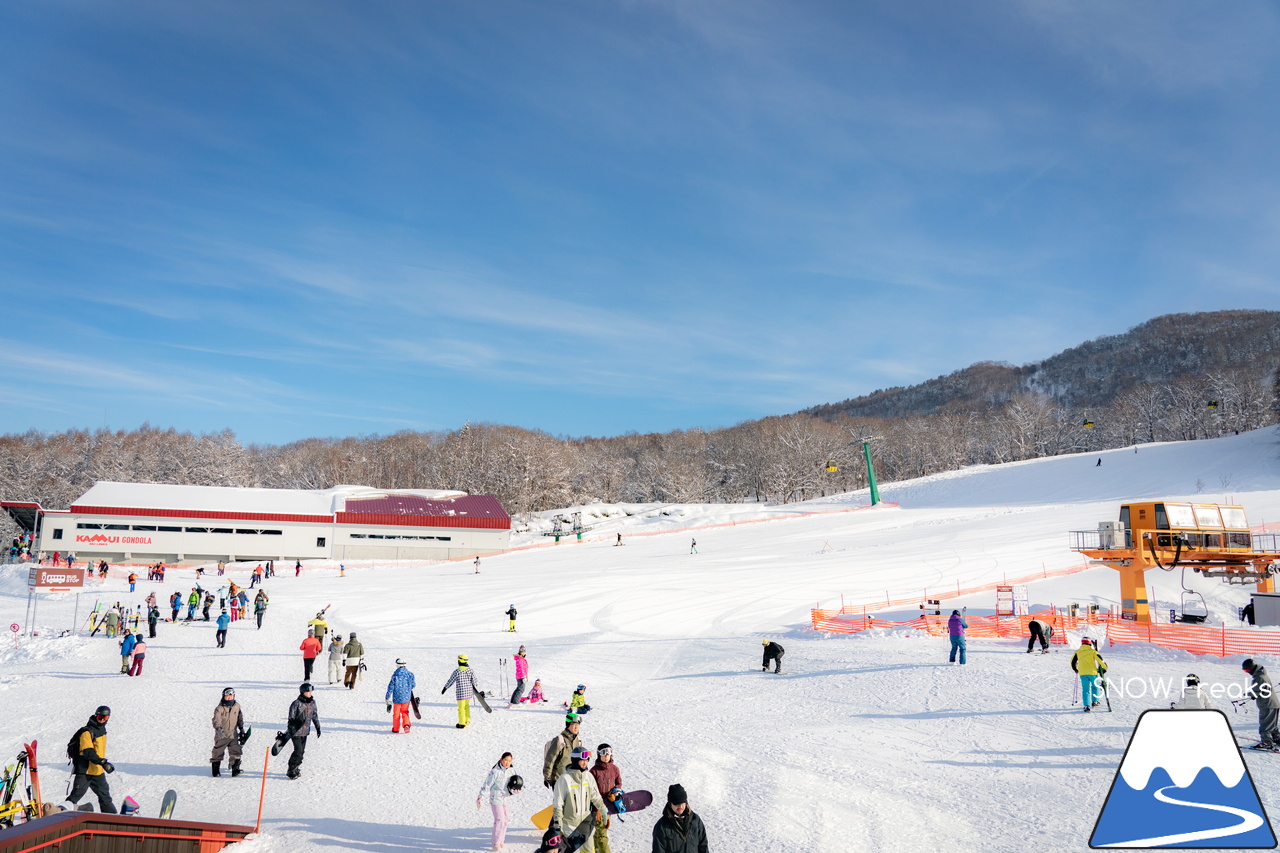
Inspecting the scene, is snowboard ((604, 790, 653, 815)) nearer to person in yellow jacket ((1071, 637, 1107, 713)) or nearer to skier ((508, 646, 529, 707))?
skier ((508, 646, 529, 707))

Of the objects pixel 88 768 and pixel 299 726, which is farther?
pixel 299 726

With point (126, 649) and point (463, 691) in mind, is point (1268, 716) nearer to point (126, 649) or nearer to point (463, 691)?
point (463, 691)

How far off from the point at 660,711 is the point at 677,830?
8232mm

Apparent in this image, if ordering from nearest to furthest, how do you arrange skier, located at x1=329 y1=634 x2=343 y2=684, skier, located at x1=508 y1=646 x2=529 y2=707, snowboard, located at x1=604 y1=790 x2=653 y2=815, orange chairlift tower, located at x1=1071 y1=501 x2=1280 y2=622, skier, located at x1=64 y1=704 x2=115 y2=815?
snowboard, located at x1=604 y1=790 x2=653 y2=815, skier, located at x1=64 y1=704 x2=115 y2=815, skier, located at x1=508 y1=646 x2=529 y2=707, skier, located at x1=329 y1=634 x2=343 y2=684, orange chairlift tower, located at x1=1071 y1=501 x2=1280 y2=622

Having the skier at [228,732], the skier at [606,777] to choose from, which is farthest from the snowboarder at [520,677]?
the skier at [606,777]

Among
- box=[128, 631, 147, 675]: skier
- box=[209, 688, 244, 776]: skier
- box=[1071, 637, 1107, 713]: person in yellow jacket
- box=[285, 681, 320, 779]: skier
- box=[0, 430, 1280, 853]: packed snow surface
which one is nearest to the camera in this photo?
box=[0, 430, 1280, 853]: packed snow surface

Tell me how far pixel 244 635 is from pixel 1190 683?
24721mm

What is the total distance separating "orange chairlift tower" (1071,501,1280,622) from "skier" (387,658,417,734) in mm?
23954

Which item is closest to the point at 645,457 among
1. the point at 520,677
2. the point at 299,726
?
the point at 520,677

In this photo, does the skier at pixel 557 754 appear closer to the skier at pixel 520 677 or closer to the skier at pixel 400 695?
the skier at pixel 400 695

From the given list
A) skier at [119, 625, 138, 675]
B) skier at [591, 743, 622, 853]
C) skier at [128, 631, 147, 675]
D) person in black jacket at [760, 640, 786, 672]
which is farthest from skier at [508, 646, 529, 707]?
skier at [119, 625, 138, 675]

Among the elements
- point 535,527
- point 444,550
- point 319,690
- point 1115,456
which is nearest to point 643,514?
point 535,527

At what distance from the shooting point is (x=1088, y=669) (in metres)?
12.9

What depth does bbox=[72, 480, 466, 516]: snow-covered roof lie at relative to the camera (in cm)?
5438
